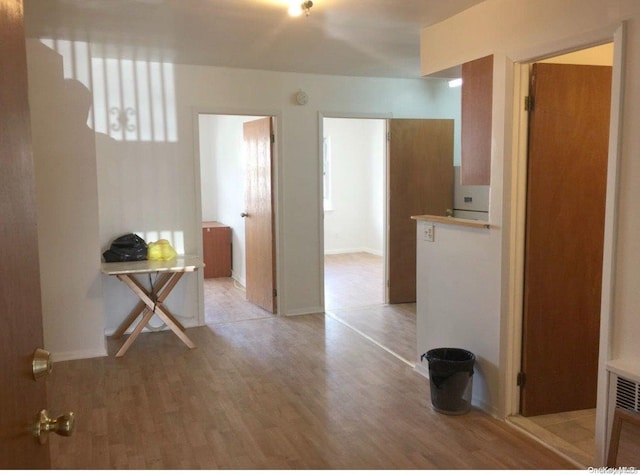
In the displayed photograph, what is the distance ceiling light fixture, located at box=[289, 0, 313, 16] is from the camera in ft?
10.3

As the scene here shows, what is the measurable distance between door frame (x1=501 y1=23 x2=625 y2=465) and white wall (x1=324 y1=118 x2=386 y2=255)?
631cm

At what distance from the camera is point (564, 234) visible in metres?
A: 3.11

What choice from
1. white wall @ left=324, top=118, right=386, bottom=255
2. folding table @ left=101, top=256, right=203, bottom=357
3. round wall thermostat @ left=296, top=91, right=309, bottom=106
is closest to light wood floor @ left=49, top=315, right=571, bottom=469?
folding table @ left=101, top=256, right=203, bottom=357

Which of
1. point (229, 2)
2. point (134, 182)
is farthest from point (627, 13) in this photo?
point (134, 182)

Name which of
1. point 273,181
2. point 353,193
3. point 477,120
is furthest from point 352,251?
point 477,120

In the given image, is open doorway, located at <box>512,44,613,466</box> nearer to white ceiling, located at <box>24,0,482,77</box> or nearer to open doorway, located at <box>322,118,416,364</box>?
white ceiling, located at <box>24,0,482,77</box>

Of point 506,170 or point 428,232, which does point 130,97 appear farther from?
point 506,170

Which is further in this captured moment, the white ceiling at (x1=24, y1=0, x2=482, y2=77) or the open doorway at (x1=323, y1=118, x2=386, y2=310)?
the open doorway at (x1=323, y1=118, x2=386, y2=310)

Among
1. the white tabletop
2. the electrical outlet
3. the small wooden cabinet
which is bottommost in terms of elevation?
the small wooden cabinet

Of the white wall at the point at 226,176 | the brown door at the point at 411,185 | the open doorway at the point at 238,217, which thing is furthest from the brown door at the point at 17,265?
the white wall at the point at 226,176

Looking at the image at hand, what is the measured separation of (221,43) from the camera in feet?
13.6

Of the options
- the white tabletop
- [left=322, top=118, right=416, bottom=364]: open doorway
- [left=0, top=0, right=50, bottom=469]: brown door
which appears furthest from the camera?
[left=322, top=118, right=416, bottom=364]: open doorway

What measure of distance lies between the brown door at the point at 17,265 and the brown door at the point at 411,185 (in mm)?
4950

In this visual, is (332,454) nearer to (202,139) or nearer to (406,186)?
(406,186)
